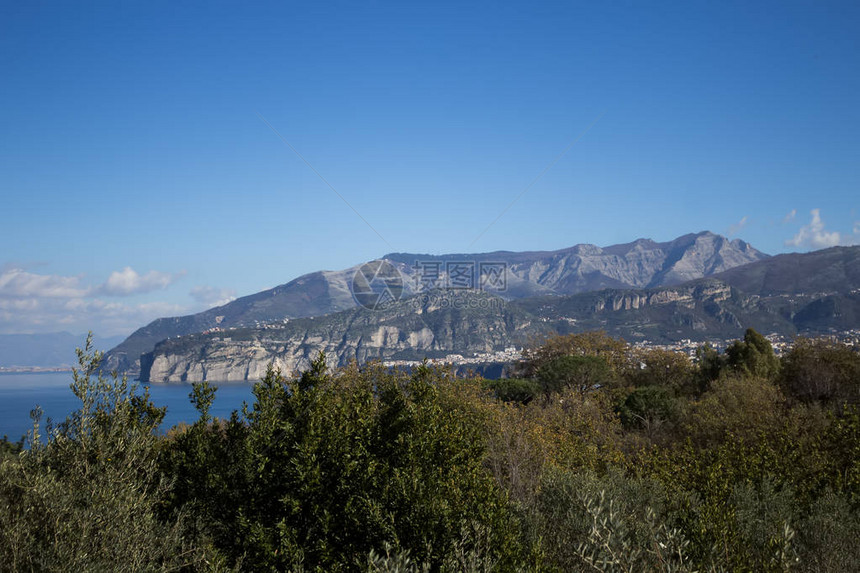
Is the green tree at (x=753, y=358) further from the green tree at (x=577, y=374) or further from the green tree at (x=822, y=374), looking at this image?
the green tree at (x=577, y=374)

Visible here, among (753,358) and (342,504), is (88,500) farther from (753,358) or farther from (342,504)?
(753,358)

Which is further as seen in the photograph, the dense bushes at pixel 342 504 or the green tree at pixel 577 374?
the green tree at pixel 577 374

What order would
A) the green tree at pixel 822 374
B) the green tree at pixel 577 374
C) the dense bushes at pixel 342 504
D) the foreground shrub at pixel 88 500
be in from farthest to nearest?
1. the green tree at pixel 577 374
2. the green tree at pixel 822 374
3. the dense bushes at pixel 342 504
4. the foreground shrub at pixel 88 500

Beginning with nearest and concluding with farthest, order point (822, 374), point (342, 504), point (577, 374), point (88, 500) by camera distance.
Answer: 1. point (88, 500)
2. point (342, 504)
3. point (822, 374)
4. point (577, 374)

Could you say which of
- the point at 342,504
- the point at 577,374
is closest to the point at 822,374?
the point at 577,374

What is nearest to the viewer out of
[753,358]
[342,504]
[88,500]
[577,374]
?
[88,500]

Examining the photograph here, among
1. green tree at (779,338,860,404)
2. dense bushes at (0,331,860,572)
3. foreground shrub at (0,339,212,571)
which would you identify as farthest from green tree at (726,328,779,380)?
foreground shrub at (0,339,212,571)

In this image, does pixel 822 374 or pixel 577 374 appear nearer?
pixel 822 374

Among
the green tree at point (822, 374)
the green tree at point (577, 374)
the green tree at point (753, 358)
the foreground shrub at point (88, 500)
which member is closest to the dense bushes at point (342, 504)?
the foreground shrub at point (88, 500)

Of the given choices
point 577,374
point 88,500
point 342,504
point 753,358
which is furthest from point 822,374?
point 88,500

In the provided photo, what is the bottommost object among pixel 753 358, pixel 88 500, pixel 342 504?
pixel 753 358

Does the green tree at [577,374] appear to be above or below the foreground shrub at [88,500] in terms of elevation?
below

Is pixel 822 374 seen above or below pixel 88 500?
below

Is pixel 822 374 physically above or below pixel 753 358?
below
